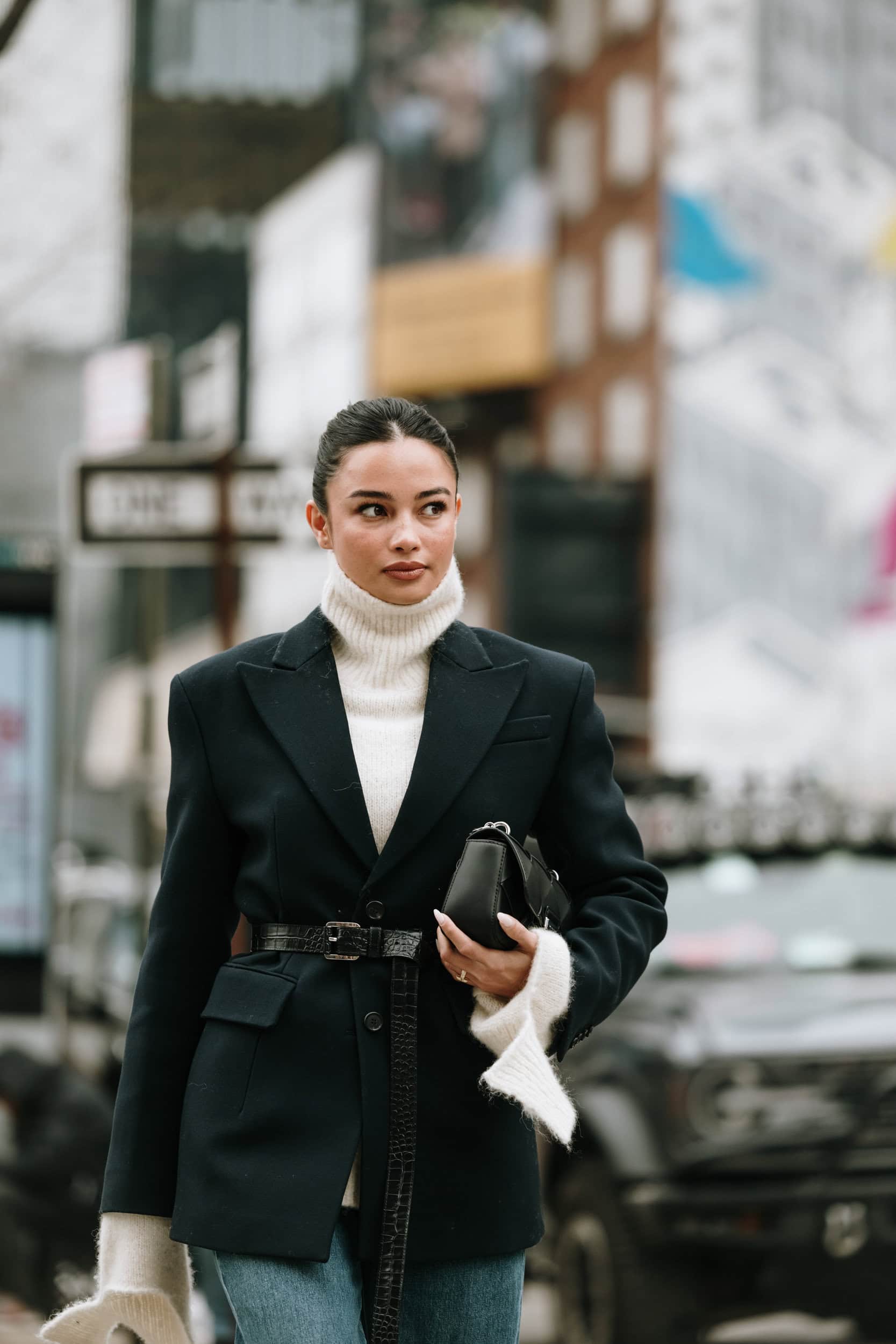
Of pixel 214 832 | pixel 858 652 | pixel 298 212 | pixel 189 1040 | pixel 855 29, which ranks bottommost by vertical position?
pixel 858 652

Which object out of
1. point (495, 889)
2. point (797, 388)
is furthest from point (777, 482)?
point (495, 889)

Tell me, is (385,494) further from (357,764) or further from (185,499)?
(185,499)

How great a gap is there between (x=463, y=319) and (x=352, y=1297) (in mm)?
25204

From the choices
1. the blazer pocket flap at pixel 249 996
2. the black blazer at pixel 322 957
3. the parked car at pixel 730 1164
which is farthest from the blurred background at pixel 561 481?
the blazer pocket flap at pixel 249 996

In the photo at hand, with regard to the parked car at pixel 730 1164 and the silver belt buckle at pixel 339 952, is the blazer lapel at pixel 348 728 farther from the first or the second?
the parked car at pixel 730 1164

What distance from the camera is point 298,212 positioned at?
2372cm

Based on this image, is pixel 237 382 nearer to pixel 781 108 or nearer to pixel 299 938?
pixel 299 938

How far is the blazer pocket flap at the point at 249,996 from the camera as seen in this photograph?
2625mm

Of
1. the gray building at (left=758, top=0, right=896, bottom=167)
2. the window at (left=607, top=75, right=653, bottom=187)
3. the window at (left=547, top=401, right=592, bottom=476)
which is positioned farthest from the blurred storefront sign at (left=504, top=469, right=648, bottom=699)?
the gray building at (left=758, top=0, right=896, bottom=167)

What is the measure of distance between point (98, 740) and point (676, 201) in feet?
56.6

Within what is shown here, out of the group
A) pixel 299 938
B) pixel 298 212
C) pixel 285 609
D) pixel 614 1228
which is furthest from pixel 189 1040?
pixel 298 212

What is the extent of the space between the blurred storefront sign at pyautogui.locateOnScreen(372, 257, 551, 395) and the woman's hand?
984 inches

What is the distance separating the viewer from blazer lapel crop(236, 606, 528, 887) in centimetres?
267

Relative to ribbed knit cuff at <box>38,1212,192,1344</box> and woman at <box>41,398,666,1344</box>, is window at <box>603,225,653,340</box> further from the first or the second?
ribbed knit cuff at <box>38,1212,192,1344</box>
